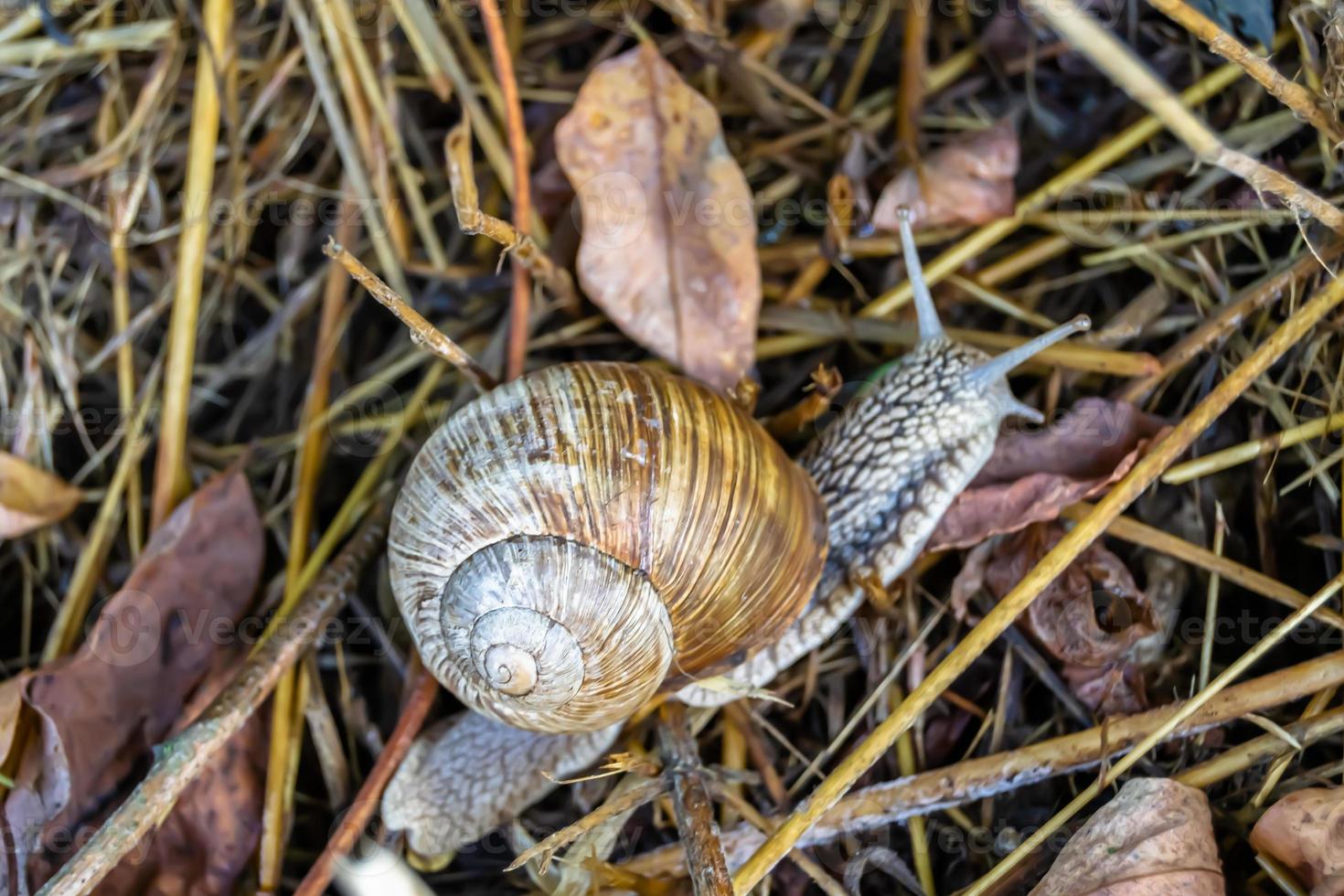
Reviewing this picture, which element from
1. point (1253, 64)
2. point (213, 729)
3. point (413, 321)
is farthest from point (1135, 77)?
point (213, 729)

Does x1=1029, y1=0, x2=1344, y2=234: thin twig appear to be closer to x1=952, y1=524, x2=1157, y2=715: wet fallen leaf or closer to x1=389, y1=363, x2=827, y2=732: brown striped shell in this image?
x1=952, y1=524, x2=1157, y2=715: wet fallen leaf

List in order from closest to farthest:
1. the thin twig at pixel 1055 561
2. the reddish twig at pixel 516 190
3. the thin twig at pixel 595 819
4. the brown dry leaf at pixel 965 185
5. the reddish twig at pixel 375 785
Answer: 1. the thin twig at pixel 595 819
2. the thin twig at pixel 1055 561
3. the reddish twig at pixel 375 785
4. the reddish twig at pixel 516 190
5. the brown dry leaf at pixel 965 185

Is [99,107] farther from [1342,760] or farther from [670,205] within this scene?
[1342,760]

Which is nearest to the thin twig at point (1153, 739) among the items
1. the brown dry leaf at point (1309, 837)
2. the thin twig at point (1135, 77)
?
the brown dry leaf at point (1309, 837)

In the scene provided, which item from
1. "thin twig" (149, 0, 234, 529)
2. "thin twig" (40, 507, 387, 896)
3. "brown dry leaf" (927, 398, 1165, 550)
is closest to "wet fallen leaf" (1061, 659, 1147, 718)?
"brown dry leaf" (927, 398, 1165, 550)

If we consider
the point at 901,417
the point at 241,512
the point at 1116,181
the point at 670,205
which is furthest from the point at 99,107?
the point at 1116,181

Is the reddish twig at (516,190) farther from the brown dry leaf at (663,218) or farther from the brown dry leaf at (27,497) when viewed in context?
the brown dry leaf at (27,497)
